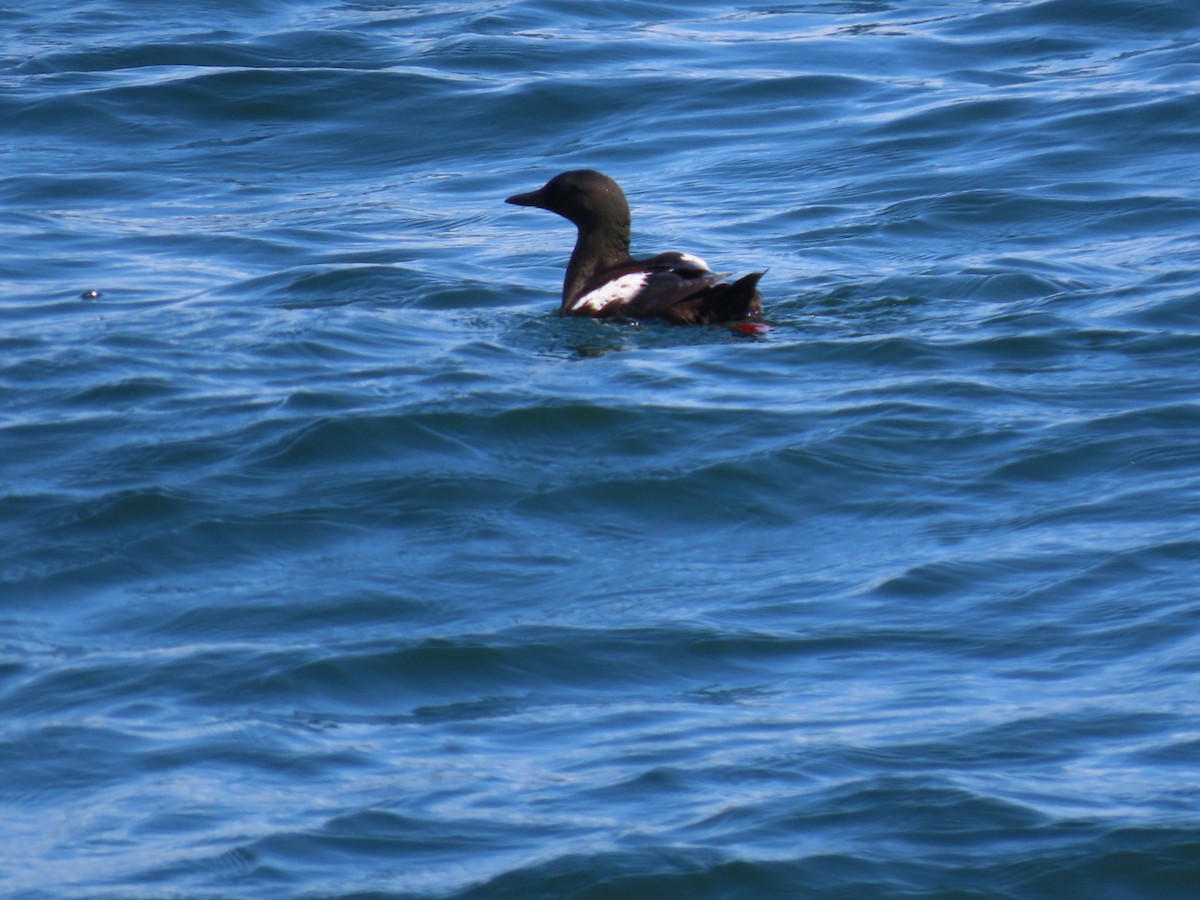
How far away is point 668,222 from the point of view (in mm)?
11414

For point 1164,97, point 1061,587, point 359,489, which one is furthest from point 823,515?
point 1164,97

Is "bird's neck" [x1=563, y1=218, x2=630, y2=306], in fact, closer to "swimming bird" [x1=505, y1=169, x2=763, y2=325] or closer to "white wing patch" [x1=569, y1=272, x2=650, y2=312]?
"swimming bird" [x1=505, y1=169, x2=763, y2=325]

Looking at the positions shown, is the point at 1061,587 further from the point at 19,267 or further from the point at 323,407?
the point at 19,267

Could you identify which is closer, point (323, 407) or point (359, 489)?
point (359, 489)

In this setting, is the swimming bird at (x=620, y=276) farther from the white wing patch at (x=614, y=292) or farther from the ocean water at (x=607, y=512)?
the ocean water at (x=607, y=512)

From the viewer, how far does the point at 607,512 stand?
22.1ft

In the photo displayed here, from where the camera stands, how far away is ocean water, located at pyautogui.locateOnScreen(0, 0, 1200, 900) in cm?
451

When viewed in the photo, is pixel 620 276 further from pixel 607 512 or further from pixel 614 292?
pixel 607 512

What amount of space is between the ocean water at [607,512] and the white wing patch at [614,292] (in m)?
0.12

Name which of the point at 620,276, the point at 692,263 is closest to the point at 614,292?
the point at 620,276

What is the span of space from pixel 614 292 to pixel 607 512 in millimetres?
2602

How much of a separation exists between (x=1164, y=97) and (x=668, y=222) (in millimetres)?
3614

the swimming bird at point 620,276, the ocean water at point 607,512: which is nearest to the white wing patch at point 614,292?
the swimming bird at point 620,276

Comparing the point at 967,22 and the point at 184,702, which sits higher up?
the point at 967,22
